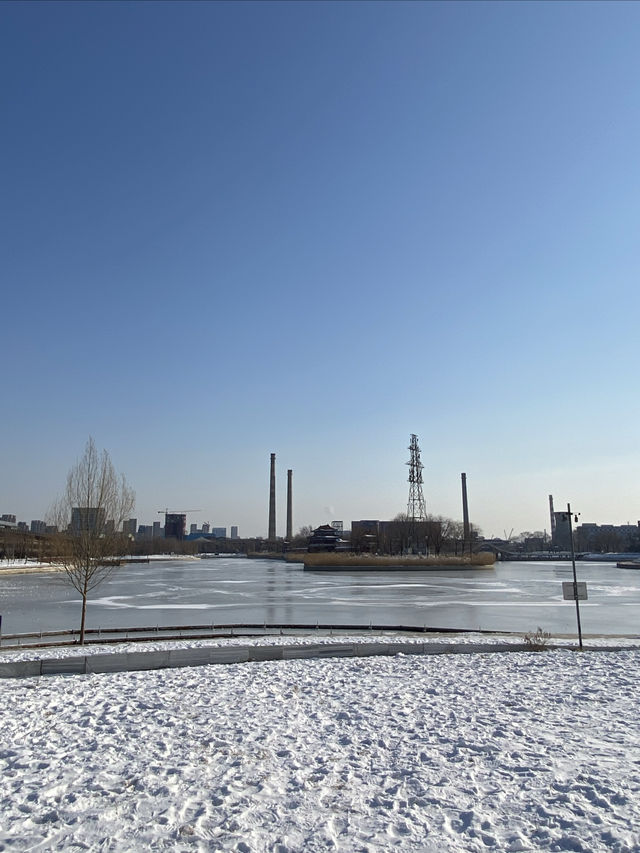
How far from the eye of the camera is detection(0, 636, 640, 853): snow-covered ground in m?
5.57

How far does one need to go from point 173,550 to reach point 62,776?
170m

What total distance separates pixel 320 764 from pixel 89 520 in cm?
1832

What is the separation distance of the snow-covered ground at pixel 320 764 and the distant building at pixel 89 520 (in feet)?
36.2

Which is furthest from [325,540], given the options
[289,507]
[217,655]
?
[217,655]

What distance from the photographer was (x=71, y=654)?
1595cm

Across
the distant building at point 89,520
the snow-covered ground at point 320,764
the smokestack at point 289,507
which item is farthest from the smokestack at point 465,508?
the snow-covered ground at point 320,764

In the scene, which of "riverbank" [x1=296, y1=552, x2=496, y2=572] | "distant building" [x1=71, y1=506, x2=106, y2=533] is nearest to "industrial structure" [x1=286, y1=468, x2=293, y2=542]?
"riverbank" [x1=296, y1=552, x2=496, y2=572]

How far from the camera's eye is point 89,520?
76.7 ft

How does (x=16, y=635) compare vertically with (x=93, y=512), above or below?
below

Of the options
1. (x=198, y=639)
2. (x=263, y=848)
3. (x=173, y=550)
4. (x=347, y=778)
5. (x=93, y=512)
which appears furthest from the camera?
(x=173, y=550)

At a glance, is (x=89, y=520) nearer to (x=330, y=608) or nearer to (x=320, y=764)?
(x=330, y=608)

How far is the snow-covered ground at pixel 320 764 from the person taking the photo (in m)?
5.57

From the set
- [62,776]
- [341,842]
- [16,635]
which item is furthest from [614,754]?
[16,635]

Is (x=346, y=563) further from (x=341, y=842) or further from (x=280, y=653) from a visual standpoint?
(x=341, y=842)
